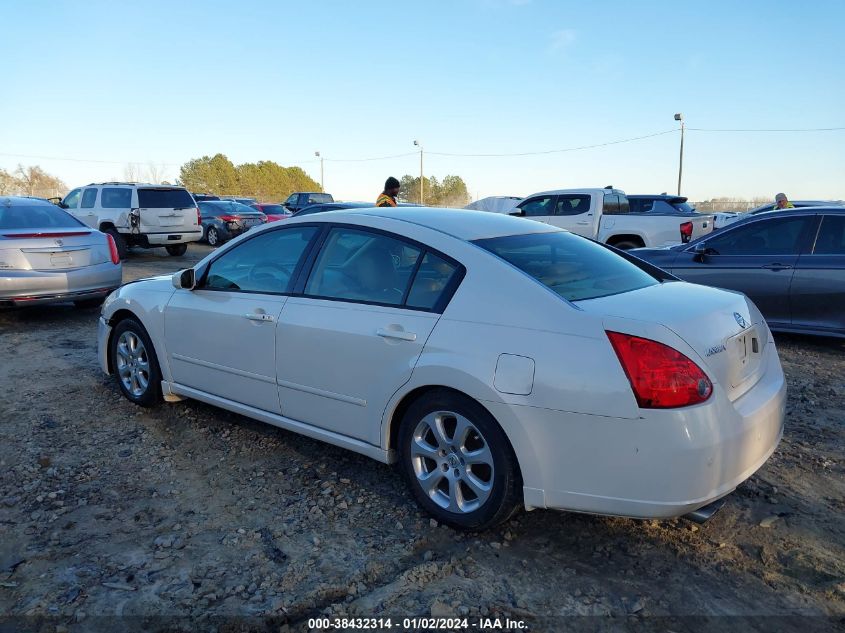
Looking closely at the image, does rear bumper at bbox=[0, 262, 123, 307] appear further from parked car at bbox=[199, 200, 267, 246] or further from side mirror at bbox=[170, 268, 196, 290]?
parked car at bbox=[199, 200, 267, 246]

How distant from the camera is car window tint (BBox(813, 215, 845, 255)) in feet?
21.8

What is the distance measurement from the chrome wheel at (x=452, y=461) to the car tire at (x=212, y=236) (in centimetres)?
1899

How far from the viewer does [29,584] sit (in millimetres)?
2760

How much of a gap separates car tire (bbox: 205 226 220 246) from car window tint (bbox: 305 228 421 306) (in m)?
18.2

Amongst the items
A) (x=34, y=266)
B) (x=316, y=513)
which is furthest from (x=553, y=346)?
(x=34, y=266)

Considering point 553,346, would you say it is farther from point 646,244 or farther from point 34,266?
point 646,244

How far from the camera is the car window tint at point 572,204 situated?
1373cm

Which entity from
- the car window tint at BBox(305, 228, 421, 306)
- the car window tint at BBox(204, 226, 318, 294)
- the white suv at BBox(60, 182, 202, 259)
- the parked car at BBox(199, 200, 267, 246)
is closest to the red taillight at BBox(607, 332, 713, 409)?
the car window tint at BBox(305, 228, 421, 306)

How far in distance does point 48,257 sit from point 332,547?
20.7 feet

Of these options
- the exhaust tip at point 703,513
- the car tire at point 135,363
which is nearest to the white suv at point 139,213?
the car tire at point 135,363

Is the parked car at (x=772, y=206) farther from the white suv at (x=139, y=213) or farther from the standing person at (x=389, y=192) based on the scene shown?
the white suv at (x=139, y=213)

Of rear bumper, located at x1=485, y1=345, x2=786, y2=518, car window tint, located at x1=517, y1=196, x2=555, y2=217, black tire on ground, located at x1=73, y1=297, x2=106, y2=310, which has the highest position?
car window tint, located at x1=517, y1=196, x2=555, y2=217

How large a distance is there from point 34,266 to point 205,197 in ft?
77.3

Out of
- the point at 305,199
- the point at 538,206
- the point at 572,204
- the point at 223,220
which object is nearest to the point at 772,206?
the point at 572,204
